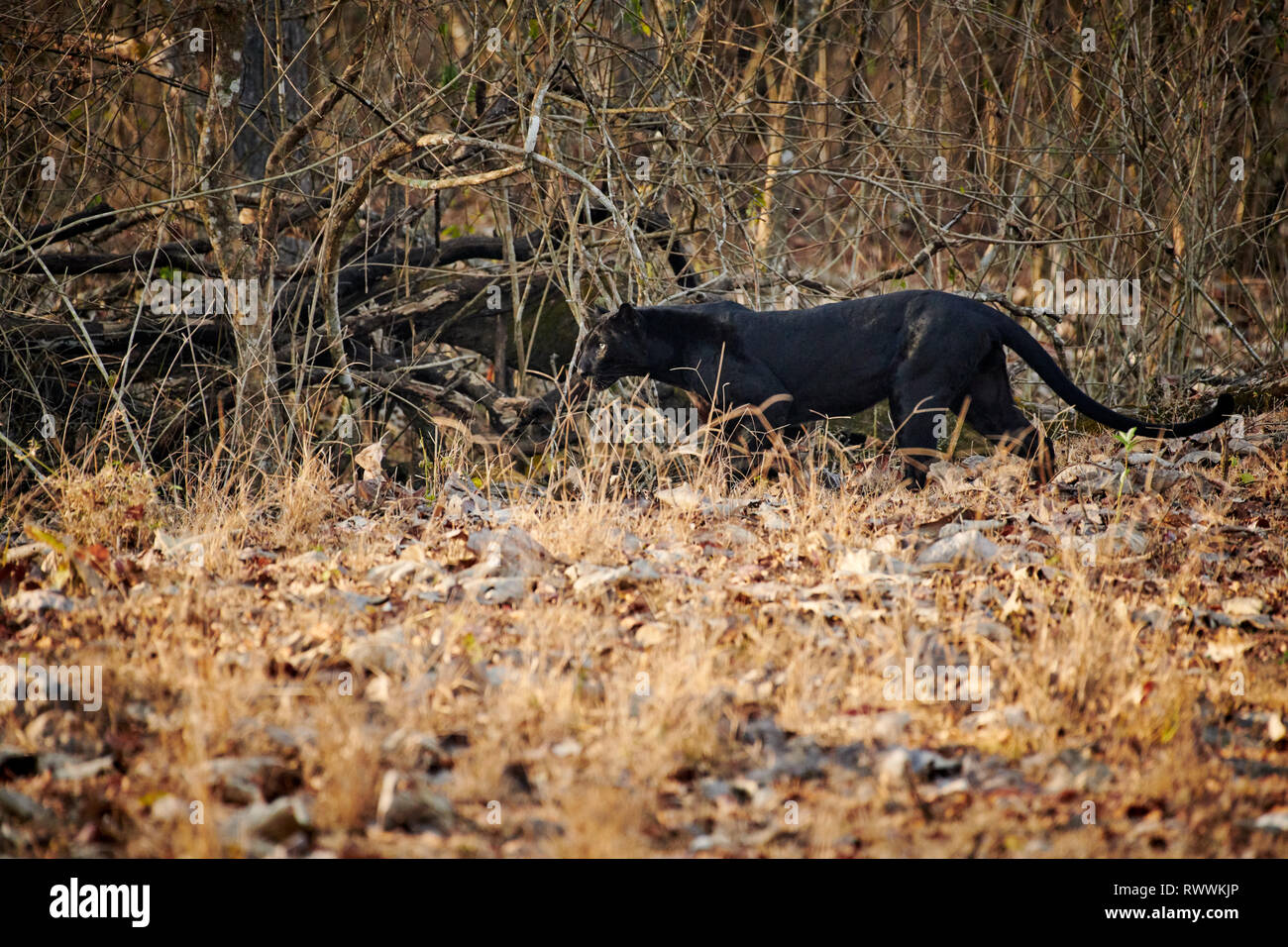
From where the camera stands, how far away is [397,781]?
2.63m

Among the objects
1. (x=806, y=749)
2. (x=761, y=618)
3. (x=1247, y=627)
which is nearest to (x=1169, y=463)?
(x=1247, y=627)

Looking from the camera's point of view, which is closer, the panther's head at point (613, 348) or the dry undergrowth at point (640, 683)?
the dry undergrowth at point (640, 683)

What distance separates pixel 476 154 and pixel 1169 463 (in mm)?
5333

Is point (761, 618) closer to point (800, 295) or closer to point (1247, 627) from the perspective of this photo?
point (1247, 627)

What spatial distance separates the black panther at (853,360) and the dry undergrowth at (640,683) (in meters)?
1.08
